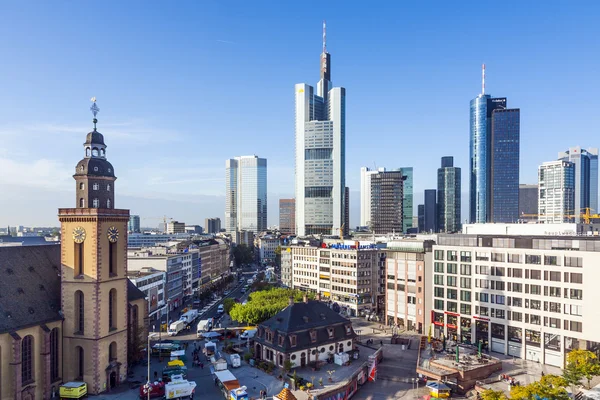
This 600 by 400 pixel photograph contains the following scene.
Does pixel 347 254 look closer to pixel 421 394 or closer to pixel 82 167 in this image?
pixel 421 394

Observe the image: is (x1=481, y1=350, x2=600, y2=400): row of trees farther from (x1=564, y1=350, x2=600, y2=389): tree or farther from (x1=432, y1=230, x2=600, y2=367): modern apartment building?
(x1=432, y1=230, x2=600, y2=367): modern apartment building

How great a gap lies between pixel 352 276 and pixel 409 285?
95.3 feet

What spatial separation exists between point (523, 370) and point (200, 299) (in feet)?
322

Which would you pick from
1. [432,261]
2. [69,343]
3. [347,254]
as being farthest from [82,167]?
[347,254]

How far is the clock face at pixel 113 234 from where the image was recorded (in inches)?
2454

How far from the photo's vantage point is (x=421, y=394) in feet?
211

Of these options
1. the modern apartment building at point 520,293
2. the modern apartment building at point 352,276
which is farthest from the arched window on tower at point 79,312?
the modern apartment building at point 352,276

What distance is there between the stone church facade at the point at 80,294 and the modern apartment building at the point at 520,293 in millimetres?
64971

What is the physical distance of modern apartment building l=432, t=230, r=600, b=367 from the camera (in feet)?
238

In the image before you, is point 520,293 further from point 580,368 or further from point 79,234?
point 79,234

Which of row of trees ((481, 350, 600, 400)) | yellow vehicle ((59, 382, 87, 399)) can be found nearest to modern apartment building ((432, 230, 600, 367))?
row of trees ((481, 350, 600, 400))

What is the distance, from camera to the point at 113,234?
62969mm

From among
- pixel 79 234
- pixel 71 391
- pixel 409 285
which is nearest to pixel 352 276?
pixel 409 285

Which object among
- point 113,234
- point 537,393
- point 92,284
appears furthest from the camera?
point 113,234
